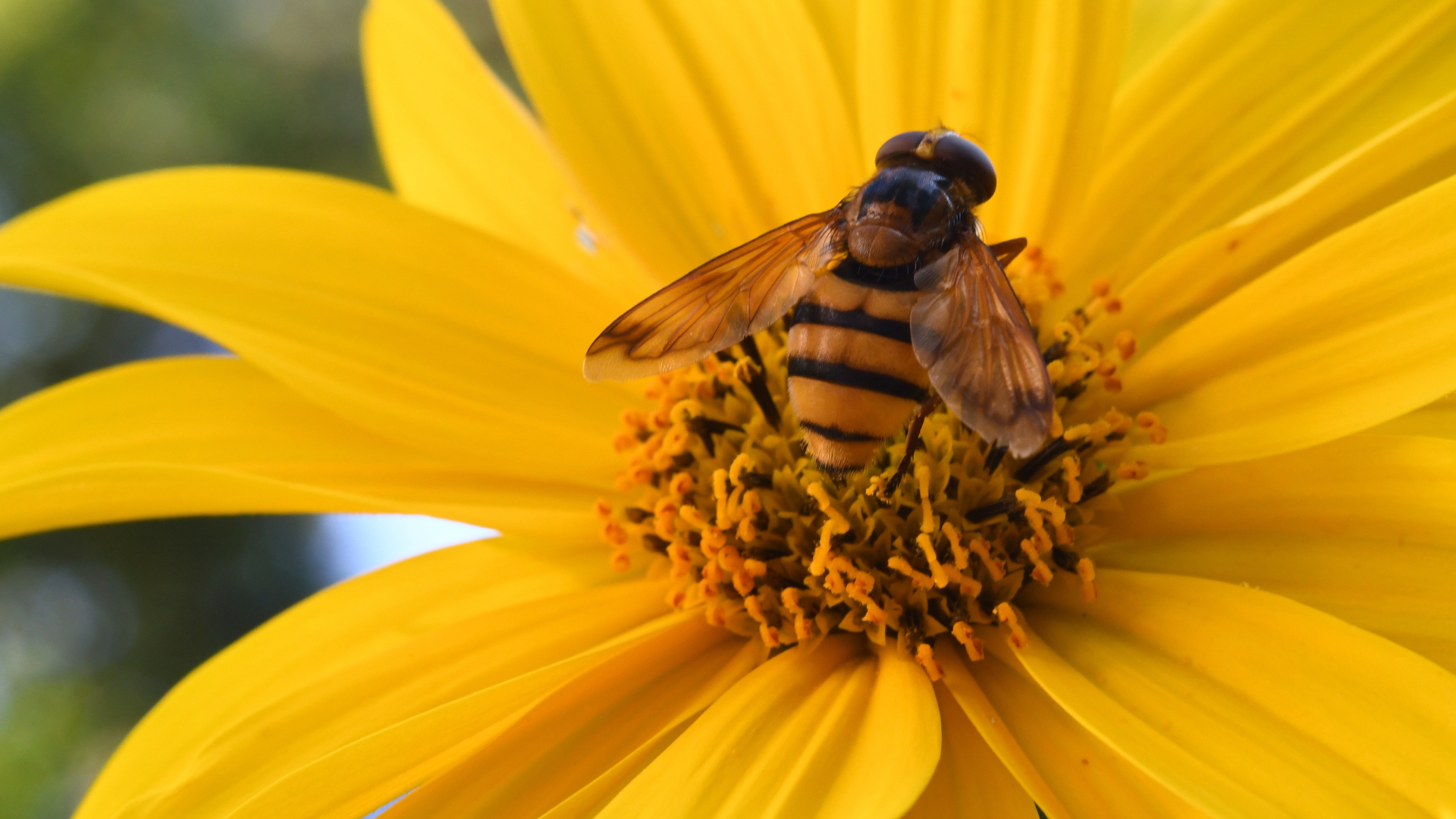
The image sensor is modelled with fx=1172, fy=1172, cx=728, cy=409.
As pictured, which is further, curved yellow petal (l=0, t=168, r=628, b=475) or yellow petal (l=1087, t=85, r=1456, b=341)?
curved yellow petal (l=0, t=168, r=628, b=475)

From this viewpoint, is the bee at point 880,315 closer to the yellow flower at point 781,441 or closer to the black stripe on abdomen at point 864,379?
the black stripe on abdomen at point 864,379

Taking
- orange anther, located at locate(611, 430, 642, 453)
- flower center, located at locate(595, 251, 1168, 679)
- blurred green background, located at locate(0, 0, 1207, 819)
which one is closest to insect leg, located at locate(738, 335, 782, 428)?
flower center, located at locate(595, 251, 1168, 679)

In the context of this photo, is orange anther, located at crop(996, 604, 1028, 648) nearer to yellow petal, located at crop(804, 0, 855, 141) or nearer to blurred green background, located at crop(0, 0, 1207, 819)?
yellow petal, located at crop(804, 0, 855, 141)

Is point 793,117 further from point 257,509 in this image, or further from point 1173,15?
point 257,509

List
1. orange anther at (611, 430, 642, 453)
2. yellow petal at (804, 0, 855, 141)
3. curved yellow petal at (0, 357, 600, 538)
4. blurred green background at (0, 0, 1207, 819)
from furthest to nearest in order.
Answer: blurred green background at (0, 0, 1207, 819), yellow petal at (804, 0, 855, 141), orange anther at (611, 430, 642, 453), curved yellow petal at (0, 357, 600, 538)

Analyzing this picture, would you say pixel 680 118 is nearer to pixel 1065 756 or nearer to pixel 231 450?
pixel 231 450

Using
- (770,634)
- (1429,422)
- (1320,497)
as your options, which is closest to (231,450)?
(770,634)

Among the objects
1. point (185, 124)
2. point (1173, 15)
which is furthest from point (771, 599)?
point (185, 124)
